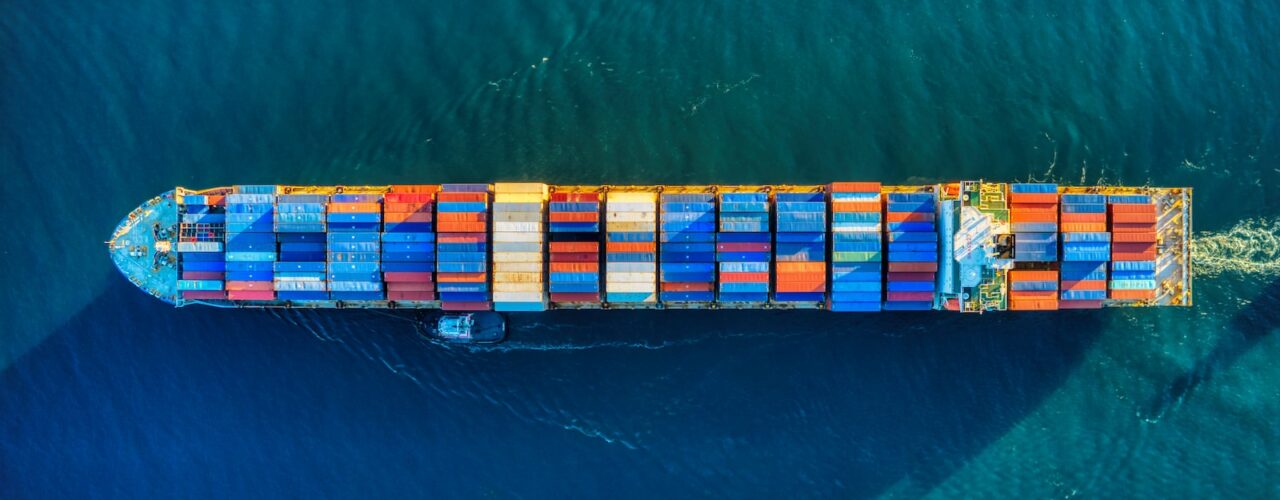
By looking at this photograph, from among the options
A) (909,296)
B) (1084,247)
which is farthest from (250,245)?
(1084,247)

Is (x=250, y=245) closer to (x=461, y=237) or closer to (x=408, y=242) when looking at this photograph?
(x=408, y=242)

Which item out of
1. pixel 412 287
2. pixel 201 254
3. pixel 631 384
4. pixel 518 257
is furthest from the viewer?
pixel 631 384

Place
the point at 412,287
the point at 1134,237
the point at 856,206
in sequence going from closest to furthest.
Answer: the point at 1134,237 < the point at 856,206 < the point at 412,287

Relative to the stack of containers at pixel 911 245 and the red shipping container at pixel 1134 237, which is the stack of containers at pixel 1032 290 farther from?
the stack of containers at pixel 911 245

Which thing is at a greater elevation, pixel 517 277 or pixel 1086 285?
pixel 517 277

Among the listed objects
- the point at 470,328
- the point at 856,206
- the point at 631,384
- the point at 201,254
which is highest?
the point at 856,206

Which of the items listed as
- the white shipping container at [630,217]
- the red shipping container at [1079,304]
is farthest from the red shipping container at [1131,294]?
the white shipping container at [630,217]

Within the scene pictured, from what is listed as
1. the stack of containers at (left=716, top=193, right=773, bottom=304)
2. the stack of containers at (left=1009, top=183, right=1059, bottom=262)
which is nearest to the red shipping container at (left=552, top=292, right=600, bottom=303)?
the stack of containers at (left=716, top=193, right=773, bottom=304)

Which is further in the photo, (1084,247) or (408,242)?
(408,242)
